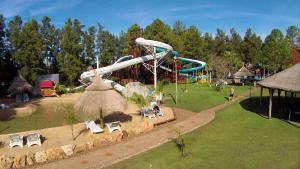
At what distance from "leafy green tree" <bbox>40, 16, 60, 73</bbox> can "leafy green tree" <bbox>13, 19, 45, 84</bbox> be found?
8.60m

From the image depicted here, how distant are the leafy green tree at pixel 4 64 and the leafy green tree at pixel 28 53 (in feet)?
5.59

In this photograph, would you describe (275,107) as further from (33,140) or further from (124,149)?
(33,140)

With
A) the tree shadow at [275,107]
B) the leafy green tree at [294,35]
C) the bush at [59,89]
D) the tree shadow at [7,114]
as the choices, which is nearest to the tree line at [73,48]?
the bush at [59,89]

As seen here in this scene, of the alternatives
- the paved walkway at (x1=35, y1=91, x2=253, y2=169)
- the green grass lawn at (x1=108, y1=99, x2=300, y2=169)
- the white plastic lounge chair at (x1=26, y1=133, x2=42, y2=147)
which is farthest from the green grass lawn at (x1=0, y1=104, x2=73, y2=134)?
the green grass lawn at (x1=108, y1=99, x2=300, y2=169)

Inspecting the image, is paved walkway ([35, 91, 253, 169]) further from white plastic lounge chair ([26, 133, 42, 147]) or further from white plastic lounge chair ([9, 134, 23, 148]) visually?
white plastic lounge chair ([9, 134, 23, 148])

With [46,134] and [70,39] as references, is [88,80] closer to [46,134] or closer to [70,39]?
[70,39]

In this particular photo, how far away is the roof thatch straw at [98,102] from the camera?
54.0ft

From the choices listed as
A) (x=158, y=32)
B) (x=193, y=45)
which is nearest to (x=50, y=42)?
(x=158, y=32)

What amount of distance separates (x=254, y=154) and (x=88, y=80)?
2720cm

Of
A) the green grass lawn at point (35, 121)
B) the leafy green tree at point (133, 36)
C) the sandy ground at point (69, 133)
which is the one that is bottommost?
the green grass lawn at point (35, 121)

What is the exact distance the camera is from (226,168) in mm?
10891

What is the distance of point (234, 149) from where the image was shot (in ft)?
43.1

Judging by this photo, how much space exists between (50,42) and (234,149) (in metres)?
45.7

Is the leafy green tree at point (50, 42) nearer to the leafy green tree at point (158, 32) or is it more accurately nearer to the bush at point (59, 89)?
the bush at point (59, 89)
